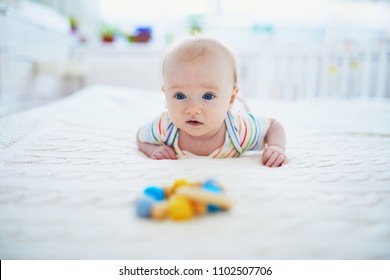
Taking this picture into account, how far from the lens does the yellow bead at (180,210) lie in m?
0.52

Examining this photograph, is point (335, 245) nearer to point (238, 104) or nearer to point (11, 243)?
point (11, 243)

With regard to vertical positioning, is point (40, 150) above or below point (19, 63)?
below

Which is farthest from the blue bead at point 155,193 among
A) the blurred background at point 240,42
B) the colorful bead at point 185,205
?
the blurred background at point 240,42

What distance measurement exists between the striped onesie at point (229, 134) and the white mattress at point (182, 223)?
0.04 meters

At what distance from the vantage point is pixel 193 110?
33.7 inches

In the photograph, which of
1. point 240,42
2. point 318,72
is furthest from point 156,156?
point 240,42

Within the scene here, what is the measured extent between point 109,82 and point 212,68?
2.47 meters

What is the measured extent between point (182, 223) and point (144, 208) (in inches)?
2.4

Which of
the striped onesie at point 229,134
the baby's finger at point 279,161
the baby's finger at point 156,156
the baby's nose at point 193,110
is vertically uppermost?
the baby's nose at point 193,110

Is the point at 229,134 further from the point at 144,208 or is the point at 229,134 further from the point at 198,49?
the point at 144,208

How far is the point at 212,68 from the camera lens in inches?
33.7

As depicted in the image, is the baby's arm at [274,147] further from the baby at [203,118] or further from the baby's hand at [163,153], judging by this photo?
the baby's hand at [163,153]

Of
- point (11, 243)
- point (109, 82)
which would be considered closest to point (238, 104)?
point (11, 243)

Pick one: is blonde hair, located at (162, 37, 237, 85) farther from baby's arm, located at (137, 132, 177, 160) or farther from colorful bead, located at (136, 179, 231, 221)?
colorful bead, located at (136, 179, 231, 221)
